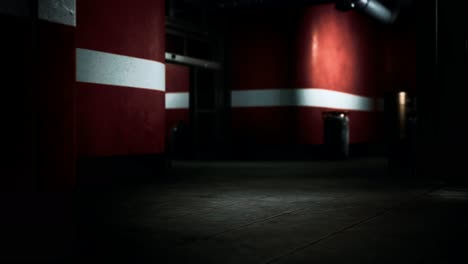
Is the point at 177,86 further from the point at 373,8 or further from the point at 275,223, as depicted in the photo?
the point at 275,223

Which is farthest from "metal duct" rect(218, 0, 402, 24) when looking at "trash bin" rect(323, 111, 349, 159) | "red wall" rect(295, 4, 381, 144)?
"trash bin" rect(323, 111, 349, 159)

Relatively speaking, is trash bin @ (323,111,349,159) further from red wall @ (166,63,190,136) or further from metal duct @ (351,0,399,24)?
red wall @ (166,63,190,136)

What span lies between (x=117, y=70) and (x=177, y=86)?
26.4 ft

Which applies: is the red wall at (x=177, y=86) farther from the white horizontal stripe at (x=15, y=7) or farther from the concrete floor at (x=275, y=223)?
the white horizontal stripe at (x=15, y=7)

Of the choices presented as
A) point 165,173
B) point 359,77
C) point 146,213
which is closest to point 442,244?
point 146,213

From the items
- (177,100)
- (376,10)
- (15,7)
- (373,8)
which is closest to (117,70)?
(15,7)

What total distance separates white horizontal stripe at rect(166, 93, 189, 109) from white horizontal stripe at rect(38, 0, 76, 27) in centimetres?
1144

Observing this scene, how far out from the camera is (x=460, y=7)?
7.91 m

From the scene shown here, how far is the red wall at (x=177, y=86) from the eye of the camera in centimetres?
1631

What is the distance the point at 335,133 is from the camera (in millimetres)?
14039

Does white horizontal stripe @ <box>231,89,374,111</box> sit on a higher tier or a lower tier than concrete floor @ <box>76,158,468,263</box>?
higher

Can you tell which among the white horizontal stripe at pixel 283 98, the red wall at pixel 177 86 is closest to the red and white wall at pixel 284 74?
the white horizontal stripe at pixel 283 98

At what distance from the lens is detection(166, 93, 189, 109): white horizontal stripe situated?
53.6ft

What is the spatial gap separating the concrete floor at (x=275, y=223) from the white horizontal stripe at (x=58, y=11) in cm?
176
